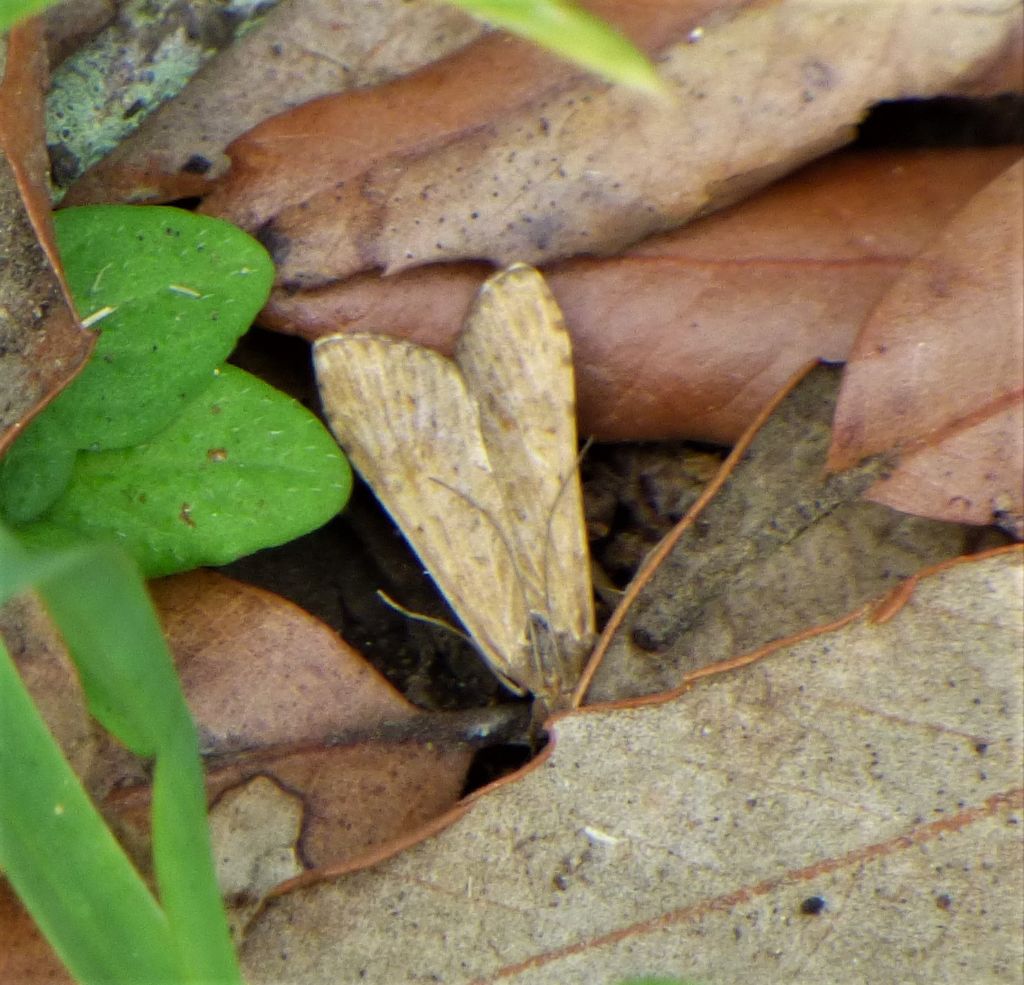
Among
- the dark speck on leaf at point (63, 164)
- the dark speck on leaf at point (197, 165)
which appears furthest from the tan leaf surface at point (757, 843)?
the dark speck on leaf at point (63, 164)

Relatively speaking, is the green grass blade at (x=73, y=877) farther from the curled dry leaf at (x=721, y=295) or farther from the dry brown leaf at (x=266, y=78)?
the dry brown leaf at (x=266, y=78)

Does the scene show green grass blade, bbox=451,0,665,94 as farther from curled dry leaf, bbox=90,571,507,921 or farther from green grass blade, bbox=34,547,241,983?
curled dry leaf, bbox=90,571,507,921

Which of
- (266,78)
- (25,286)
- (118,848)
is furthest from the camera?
(266,78)

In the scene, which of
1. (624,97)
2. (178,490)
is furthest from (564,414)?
(178,490)

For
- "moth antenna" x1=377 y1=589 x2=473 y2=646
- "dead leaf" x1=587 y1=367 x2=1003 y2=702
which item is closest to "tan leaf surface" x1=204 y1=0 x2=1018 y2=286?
"dead leaf" x1=587 y1=367 x2=1003 y2=702

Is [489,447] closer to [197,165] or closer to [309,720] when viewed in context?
[309,720]

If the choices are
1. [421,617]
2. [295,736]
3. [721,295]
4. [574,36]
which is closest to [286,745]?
[295,736]
